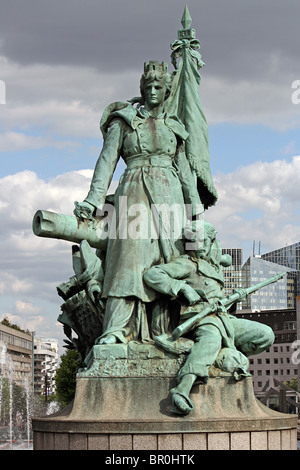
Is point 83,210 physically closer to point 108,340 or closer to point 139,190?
point 139,190

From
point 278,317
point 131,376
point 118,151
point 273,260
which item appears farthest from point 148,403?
point 273,260

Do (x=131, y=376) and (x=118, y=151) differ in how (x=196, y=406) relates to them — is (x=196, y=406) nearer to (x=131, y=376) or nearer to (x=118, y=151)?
(x=131, y=376)

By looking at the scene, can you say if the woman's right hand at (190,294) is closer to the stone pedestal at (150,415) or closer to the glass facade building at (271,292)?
the stone pedestal at (150,415)

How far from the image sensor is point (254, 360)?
104438mm

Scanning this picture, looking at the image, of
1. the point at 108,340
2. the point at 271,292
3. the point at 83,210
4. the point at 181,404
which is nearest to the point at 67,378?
the point at 83,210

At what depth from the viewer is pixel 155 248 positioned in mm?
12133

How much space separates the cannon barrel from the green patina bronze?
15 mm

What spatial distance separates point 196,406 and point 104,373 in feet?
4.23

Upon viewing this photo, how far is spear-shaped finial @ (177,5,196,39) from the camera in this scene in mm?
13984

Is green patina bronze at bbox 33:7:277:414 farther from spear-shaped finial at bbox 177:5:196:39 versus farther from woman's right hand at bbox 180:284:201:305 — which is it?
spear-shaped finial at bbox 177:5:196:39

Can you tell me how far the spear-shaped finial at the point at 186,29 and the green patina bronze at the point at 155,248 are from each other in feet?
2.76

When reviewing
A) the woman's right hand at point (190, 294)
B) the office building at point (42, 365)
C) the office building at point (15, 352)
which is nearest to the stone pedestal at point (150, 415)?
the woman's right hand at point (190, 294)

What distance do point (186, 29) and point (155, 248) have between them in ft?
13.2

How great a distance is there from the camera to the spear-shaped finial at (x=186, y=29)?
1398 centimetres
